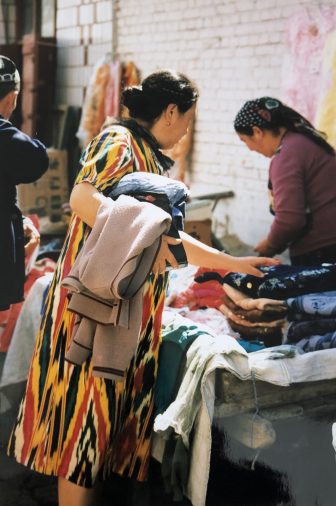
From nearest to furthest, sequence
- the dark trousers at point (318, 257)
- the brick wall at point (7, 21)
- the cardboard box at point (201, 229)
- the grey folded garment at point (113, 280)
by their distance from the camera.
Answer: the grey folded garment at point (113, 280) → the dark trousers at point (318, 257) → the cardboard box at point (201, 229) → the brick wall at point (7, 21)

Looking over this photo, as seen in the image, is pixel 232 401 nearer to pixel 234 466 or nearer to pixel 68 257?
pixel 234 466

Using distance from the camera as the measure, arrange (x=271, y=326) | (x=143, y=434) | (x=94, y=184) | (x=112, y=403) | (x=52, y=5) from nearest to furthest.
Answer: (x=94, y=184)
(x=112, y=403)
(x=143, y=434)
(x=271, y=326)
(x=52, y=5)

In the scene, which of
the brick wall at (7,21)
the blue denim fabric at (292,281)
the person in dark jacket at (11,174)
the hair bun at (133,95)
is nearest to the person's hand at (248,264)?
the blue denim fabric at (292,281)

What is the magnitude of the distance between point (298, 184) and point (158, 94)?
125cm

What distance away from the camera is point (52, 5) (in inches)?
238

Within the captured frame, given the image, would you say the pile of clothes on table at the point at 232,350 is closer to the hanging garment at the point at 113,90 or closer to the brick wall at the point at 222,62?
the brick wall at the point at 222,62

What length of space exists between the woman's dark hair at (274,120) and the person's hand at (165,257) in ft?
4.89

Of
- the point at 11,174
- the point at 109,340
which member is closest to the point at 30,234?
the point at 11,174

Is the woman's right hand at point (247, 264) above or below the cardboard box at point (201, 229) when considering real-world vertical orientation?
above

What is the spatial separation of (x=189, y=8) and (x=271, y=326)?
248 centimetres

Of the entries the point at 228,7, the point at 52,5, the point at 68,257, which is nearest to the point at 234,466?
the point at 68,257

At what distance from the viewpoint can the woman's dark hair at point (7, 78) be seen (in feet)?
11.6

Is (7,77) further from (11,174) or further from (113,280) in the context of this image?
(113,280)

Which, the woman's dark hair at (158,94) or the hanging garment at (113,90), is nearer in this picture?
the woman's dark hair at (158,94)
